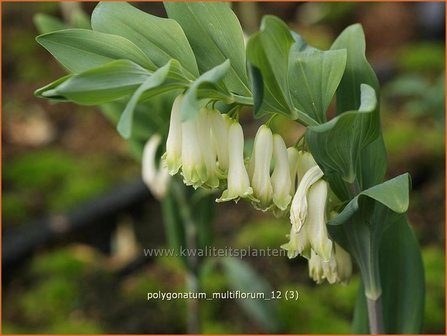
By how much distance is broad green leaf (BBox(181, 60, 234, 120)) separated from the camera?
0.76 metres

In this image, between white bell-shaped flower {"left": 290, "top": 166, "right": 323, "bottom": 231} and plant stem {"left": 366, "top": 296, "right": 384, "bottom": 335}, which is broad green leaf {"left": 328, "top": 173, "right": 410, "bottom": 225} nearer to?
white bell-shaped flower {"left": 290, "top": 166, "right": 323, "bottom": 231}

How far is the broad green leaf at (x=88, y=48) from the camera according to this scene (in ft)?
2.93

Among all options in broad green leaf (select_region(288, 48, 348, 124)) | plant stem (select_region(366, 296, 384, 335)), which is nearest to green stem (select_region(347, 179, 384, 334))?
plant stem (select_region(366, 296, 384, 335))

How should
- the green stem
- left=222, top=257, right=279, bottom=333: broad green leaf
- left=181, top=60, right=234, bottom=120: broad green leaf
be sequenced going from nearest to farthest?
left=181, top=60, right=234, bottom=120: broad green leaf < the green stem < left=222, top=257, right=279, bottom=333: broad green leaf

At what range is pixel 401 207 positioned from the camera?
2.85 ft

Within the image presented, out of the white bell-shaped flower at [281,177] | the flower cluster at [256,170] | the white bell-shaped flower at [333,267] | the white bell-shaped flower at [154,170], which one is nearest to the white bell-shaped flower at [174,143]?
the flower cluster at [256,170]

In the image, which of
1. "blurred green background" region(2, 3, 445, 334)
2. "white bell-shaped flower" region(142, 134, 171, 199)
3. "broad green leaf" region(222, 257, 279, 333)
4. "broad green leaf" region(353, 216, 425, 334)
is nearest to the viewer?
"broad green leaf" region(353, 216, 425, 334)

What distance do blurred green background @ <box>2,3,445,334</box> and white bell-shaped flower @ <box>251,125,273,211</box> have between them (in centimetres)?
115

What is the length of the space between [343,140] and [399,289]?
37 centimetres

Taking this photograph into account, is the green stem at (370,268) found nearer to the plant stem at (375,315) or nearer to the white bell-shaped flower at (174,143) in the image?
the plant stem at (375,315)

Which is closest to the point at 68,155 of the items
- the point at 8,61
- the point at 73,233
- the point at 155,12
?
the point at 73,233

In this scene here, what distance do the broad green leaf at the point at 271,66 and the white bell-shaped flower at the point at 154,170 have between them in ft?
2.26

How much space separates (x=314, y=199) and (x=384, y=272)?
31cm

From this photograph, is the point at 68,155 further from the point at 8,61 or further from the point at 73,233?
the point at 8,61
